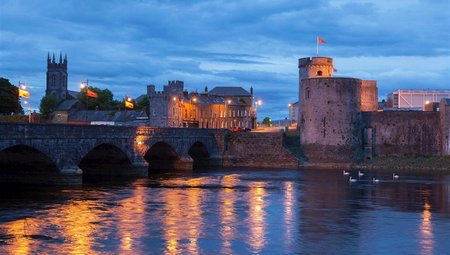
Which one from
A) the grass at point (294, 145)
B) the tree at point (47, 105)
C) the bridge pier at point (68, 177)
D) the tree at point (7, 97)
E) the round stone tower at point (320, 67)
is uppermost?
the round stone tower at point (320, 67)

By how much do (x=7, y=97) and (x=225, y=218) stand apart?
69571 mm

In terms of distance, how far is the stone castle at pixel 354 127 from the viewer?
7525cm

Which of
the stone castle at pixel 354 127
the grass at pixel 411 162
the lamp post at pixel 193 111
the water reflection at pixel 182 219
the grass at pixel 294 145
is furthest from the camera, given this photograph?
the lamp post at pixel 193 111

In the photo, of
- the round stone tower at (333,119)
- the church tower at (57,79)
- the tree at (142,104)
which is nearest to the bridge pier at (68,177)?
the round stone tower at (333,119)

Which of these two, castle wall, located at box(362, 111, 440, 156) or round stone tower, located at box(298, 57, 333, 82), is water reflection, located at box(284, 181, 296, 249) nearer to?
castle wall, located at box(362, 111, 440, 156)

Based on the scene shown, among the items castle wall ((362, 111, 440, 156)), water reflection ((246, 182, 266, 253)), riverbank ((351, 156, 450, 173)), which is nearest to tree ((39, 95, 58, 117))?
castle wall ((362, 111, 440, 156))

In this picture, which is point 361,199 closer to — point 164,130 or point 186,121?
point 164,130

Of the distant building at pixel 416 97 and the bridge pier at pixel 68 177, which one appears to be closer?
the bridge pier at pixel 68 177

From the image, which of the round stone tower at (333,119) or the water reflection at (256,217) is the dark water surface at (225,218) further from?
the round stone tower at (333,119)

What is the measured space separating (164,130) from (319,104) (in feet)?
67.2

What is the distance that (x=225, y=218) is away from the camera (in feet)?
111

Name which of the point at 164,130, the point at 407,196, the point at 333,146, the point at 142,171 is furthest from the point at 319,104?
the point at 407,196

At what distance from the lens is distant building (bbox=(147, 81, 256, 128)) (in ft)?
380

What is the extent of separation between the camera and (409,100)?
361 ft
